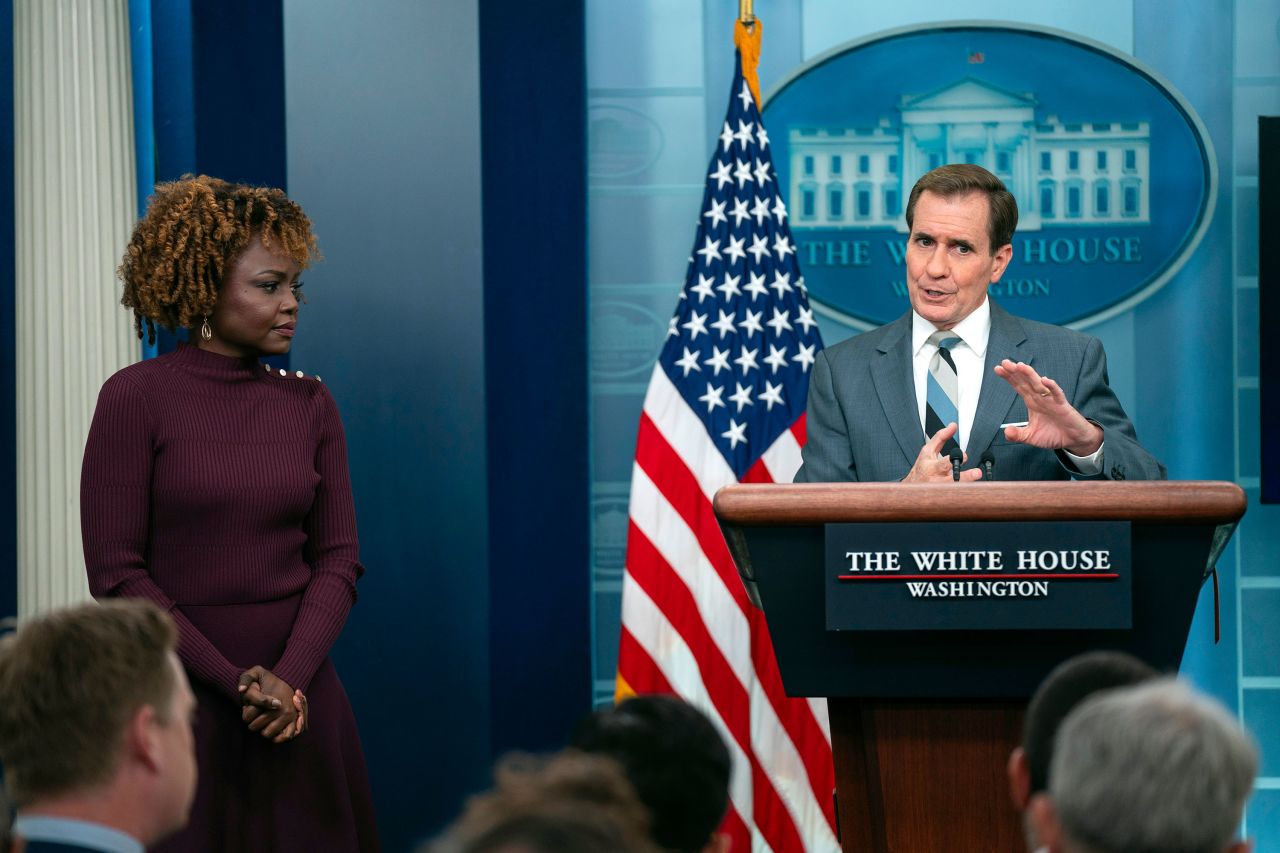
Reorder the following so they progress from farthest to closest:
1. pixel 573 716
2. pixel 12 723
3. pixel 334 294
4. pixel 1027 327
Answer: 1. pixel 573 716
2. pixel 334 294
3. pixel 1027 327
4. pixel 12 723

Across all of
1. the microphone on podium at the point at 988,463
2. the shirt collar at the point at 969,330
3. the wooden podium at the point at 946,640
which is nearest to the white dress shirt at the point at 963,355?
the shirt collar at the point at 969,330

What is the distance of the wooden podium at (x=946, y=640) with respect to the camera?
2135 millimetres

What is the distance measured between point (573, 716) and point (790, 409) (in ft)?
3.56

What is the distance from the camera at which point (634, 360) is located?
465 centimetres

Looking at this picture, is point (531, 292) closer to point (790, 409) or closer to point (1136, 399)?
point (790, 409)

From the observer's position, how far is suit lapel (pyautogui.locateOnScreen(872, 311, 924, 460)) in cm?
288

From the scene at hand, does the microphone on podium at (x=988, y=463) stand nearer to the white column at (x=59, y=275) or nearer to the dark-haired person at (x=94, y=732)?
the dark-haired person at (x=94, y=732)

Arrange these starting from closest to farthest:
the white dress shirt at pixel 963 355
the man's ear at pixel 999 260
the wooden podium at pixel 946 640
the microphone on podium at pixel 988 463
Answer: the wooden podium at pixel 946 640 → the microphone on podium at pixel 988 463 → the white dress shirt at pixel 963 355 → the man's ear at pixel 999 260

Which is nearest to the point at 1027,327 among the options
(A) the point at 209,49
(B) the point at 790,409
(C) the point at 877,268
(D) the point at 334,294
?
(B) the point at 790,409

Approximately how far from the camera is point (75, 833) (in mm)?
1715

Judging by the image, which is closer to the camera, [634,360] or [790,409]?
[790,409]

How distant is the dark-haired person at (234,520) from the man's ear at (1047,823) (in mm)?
1610

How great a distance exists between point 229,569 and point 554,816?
1.77 meters

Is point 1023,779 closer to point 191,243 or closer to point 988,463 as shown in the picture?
point 988,463
